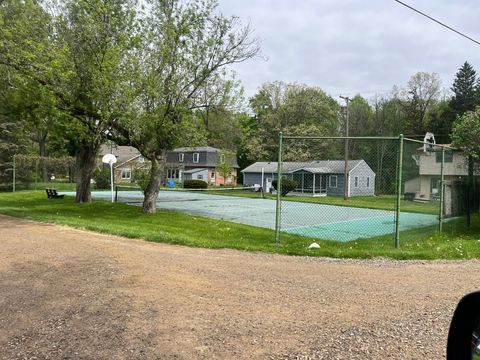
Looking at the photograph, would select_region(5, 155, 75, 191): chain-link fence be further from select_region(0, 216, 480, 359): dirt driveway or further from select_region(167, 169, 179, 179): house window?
select_region(0, 216, 480, 359): dirt driveway

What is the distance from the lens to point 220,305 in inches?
203

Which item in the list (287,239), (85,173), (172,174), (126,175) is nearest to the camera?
(287,239)

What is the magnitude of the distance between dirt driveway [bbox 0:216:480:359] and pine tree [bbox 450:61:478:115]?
158 ft

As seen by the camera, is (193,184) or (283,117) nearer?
(193,184)

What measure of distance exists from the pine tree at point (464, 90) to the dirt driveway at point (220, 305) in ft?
158

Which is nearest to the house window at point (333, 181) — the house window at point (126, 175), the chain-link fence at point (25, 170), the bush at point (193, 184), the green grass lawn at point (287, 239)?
the green grass lawn at point (287, 239)

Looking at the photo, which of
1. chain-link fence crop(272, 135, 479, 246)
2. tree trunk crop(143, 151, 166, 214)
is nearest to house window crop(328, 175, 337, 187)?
chain-link fence crop(272, 135, 479, 246)

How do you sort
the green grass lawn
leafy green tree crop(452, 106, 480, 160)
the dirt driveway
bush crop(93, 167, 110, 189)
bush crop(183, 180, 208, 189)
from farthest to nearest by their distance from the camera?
1. bush crop(183, 180, 208, 189)
2. bush crop(93, 167, 110, 189)
3. leafy green tree crop(452, 106, 480, 160)
4. the green grass lawn
5. the dirt driveway

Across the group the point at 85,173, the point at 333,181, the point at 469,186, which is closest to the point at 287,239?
the point at 469,186

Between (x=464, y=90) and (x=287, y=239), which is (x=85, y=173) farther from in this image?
(x=464, y=90)

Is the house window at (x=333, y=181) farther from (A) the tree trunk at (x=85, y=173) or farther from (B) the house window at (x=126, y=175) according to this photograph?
(B) the house window at (x=126, y=175)

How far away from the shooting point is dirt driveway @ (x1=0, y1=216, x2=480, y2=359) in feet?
13.2

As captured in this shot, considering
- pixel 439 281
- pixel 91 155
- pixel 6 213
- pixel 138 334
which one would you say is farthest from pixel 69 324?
pixel 91 155

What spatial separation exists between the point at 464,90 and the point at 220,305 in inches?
2137
